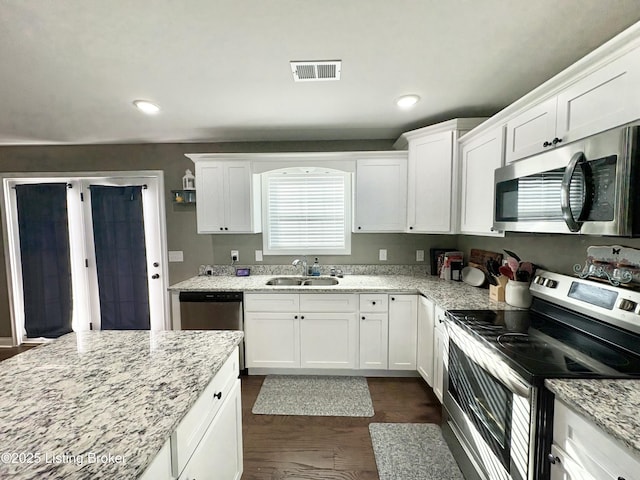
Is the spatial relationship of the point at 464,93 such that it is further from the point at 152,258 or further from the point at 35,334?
the point at 35,334

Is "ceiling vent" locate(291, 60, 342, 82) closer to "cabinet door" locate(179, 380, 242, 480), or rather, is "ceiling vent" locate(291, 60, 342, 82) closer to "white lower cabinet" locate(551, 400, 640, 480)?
"cabinet door" locate(179, 380, 242, 480)

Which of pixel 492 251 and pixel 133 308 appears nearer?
pixel 492 251

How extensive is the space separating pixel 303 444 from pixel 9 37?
9.39 feet

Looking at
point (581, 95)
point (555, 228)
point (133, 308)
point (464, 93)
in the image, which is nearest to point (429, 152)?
point (464, 93)

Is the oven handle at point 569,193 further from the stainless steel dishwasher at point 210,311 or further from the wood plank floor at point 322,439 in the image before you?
the stainless steel dishwasher at point 210,311

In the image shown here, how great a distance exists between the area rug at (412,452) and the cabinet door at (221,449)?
888 millimetres

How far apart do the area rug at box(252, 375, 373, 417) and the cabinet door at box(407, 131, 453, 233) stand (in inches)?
62.8

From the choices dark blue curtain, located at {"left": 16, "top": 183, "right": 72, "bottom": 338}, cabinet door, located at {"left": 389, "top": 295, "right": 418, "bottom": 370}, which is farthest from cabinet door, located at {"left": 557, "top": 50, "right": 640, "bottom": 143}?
dark blue curtain, located at {"left": 16, "top": 183, "right": 72, "bottom": 338}

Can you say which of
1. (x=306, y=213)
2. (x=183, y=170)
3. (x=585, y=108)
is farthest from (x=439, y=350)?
(x=183, y=170)

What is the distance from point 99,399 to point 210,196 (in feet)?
7.56

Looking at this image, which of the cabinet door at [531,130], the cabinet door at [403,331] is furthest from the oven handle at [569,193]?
the cabinet door at [403,331]

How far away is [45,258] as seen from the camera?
332cm

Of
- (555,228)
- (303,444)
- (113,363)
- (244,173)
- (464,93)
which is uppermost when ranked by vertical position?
(464,93)

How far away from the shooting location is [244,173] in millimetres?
2875
